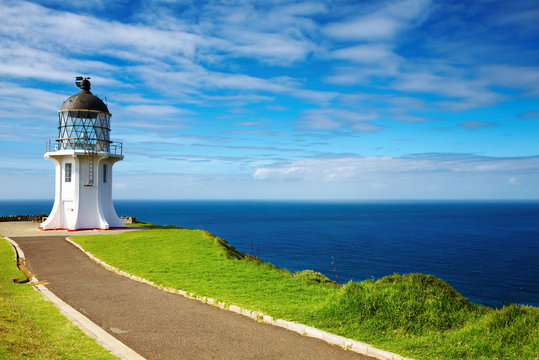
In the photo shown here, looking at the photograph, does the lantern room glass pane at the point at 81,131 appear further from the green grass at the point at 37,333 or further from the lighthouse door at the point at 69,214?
the green grass at the point at 37,333

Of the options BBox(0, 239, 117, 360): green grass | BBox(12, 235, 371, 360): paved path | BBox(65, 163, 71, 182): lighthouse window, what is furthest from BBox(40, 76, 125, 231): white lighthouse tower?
BBox(0, 239, 117, 360): green grass

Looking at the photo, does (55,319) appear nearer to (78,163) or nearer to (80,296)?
(80,296)

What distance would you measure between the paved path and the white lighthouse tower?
60.8 feet

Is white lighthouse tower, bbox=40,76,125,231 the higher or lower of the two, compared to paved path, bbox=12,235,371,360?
higher

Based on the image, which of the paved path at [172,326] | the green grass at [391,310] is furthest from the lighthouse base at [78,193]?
the green grass at [391,310]

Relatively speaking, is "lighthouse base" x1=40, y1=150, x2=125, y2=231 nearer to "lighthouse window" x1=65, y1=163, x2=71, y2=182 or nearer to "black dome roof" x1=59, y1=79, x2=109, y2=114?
"lighthouse window" x1=65, y1=163, x2=71, y2=182

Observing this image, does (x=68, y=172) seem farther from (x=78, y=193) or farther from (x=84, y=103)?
(x=84, y=103)

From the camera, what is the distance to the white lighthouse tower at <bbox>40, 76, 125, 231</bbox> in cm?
3189

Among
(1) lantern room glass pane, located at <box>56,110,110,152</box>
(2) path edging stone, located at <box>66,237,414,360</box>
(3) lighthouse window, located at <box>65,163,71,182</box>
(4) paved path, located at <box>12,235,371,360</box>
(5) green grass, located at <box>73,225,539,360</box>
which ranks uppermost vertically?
(1) lantern room glass pane, located at <box>56,110,110,152</box>

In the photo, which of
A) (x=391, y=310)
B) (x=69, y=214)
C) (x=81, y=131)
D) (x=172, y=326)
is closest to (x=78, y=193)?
(x=69, y=214)

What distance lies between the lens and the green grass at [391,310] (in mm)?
7281

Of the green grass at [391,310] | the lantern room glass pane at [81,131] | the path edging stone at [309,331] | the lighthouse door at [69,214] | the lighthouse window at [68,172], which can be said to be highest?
the lantern room glass pane at [81,131]

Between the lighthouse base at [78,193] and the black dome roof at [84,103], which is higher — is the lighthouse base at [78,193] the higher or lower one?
the lower one

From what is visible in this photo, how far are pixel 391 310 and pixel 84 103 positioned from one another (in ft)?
103
